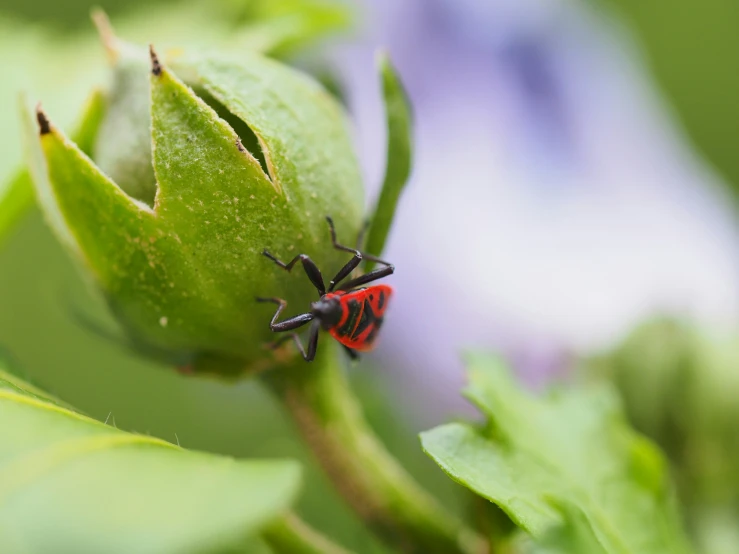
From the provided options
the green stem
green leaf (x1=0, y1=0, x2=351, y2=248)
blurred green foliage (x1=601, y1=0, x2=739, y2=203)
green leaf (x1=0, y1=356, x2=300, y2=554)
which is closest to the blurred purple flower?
Answer: green leaf (x1=0, y1=0, x2=351, y2=248)

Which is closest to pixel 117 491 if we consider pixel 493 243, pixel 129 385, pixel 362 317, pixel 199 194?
pixel 199 194

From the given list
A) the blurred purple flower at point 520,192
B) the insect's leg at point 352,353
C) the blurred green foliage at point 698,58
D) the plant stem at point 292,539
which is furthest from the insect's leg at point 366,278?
the blurred green foliage at point 698,58

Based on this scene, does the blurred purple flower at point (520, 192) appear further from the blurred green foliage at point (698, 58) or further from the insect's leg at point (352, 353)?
the insect's leg at point (352, 353)

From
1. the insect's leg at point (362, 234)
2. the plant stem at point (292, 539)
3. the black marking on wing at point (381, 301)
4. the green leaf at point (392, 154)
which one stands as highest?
the green leaf at point (392, 154)

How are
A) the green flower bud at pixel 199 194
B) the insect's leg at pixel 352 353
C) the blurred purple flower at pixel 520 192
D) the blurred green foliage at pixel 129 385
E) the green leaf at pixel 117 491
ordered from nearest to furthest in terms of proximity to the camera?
the green leaf at pixel 117 491
the green flower bud at pixel 199 194
the insect's leg at pixel 352 353
the blurred green foliage at pixel 129 385
the blurred purple flower at pixel 520 192

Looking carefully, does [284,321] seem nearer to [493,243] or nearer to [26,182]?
[26,182]

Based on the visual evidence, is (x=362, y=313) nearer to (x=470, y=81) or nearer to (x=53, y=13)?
(x=470, y=81)
